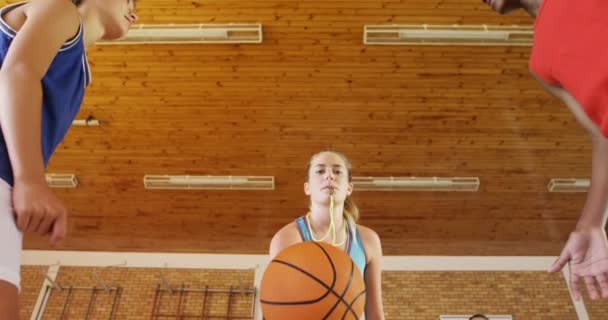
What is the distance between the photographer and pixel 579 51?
3.45 feet

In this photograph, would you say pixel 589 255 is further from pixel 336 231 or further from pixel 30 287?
pixel 30 287

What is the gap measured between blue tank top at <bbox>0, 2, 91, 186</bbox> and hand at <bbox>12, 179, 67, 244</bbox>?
0.22 metres

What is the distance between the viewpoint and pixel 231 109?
7.03 meters

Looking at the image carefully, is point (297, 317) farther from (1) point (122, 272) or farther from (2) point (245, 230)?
(1) point (122, 272)

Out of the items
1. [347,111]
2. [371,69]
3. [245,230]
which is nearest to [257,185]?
[245,230]

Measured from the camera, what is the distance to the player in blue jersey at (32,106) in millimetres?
971

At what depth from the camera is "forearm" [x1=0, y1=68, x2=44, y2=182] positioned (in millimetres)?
994

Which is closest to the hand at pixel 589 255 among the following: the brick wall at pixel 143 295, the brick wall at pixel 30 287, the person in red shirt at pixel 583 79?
the person in red shirt at pixel 583 79

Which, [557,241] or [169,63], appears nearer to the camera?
[169,63]

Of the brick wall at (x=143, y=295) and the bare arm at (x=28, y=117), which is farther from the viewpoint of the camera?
the brick wall at (x=143, y=295)

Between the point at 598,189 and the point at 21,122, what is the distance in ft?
4.41

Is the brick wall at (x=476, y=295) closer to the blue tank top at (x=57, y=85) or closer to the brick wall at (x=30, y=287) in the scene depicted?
the brick wall at (x=30, y=287)

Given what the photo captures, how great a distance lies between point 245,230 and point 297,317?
7.38 m

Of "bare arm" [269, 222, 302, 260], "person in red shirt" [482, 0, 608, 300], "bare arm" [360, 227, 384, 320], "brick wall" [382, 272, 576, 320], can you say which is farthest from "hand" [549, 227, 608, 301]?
"brick wall" [382, 272, 576, 320]
